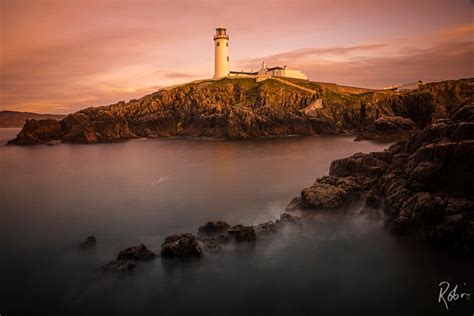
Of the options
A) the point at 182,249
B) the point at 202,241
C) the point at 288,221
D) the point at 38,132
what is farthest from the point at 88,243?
the point at 38,132

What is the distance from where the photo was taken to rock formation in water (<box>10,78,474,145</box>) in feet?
227

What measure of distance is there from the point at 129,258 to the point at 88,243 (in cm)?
345

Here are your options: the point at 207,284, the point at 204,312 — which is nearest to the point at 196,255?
the point at 207,284

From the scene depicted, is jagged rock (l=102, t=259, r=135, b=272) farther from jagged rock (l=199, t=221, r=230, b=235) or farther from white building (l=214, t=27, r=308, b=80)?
white building (l=214, t=27, r=308, b=80)

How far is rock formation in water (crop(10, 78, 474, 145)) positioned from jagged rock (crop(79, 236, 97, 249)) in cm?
5222

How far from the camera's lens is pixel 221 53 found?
99938 millimetres

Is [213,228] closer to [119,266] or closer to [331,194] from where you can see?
[119,266]

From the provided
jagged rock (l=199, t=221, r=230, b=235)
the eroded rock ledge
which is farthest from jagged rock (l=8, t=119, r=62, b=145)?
the eroded rock ledge

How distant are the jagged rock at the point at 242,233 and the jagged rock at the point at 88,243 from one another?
6832 mm

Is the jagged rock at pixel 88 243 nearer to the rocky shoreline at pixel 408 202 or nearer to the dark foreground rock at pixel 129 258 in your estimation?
the rocky shoreline at pixel 408 202

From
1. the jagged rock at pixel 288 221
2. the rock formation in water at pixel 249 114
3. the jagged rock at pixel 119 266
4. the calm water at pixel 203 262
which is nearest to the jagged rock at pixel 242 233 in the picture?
the calm water at pixel 203 262

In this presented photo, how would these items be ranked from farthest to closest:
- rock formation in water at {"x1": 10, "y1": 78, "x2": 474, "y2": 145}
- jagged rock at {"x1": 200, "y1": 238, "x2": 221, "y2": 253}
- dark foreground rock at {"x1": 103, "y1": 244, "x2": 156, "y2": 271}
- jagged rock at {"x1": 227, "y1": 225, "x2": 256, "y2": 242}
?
rock formation in water at {"x1": 10, "y1": 78, "x2": 474, "y2": 145} → jagged rock at {"x1": 227, "y1": 225, "x2": 256, "y2": 242} → jagged rock at {"x1": 200, "y1": 238, "x2": 221, "y2": 253} → dark foreground rock at {"x1": 103, "y1": 244, "x2": 156, "y2": 271}

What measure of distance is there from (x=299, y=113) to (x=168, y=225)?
64.4 metres

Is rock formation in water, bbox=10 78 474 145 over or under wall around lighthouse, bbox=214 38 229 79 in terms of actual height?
under
